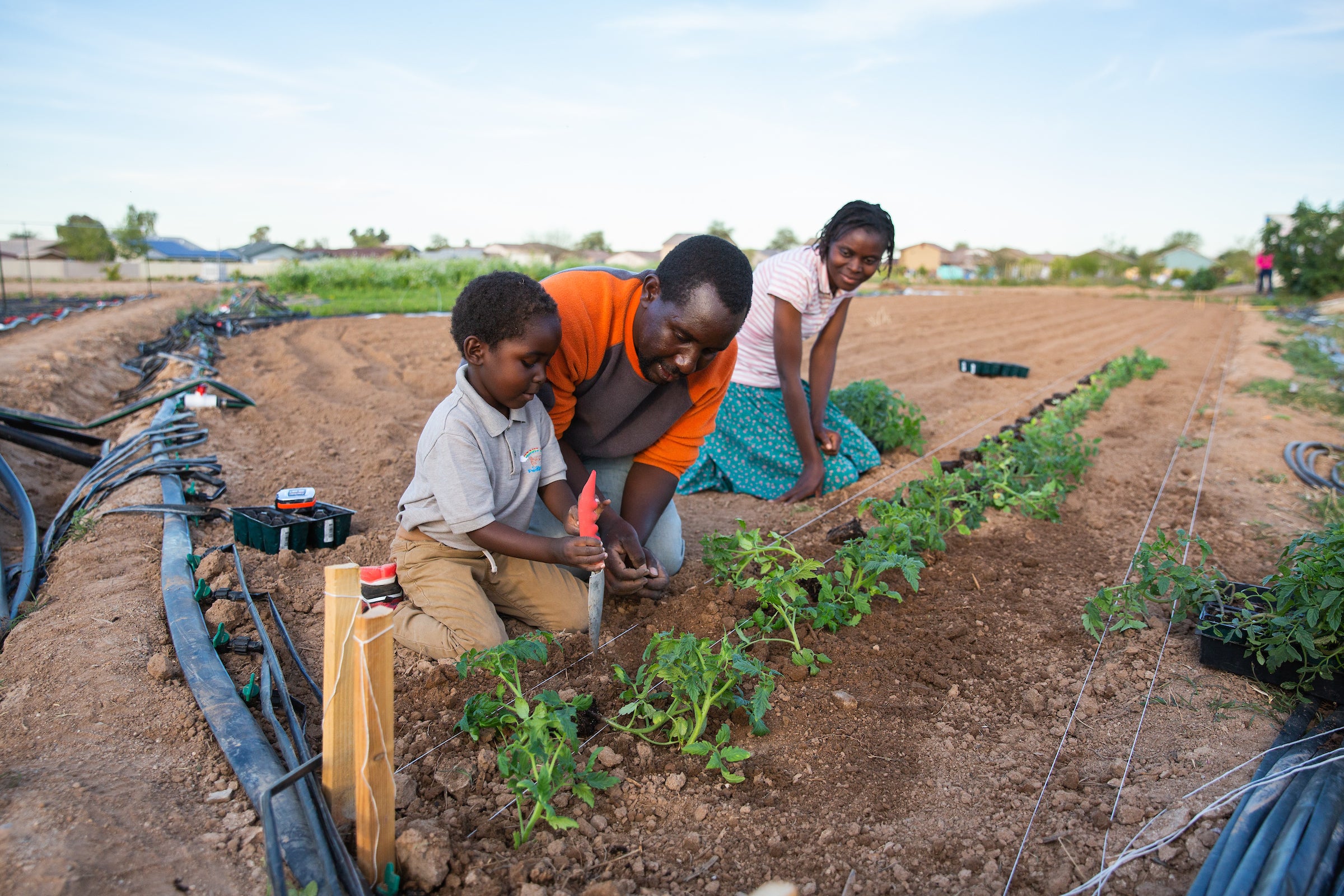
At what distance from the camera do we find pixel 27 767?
1.64 meters

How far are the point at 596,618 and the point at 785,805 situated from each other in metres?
0.79

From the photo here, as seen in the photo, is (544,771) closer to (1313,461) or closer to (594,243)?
(1313,461)

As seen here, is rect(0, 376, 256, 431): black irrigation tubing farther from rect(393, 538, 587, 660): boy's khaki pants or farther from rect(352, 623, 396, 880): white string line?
rect(352, 623, 396, 880): white string line

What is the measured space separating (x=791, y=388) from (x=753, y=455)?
0.50m

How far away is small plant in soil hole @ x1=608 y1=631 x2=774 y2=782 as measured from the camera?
194 centimetres

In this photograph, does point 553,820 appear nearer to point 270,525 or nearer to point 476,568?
point 476,568

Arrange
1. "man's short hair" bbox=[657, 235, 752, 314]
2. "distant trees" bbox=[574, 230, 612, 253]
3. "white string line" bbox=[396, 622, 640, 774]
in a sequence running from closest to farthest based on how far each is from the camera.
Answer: "white string line" bbox=[396, 622, 640, 774] < "man's short hair" bbox=[657, 235, 752, 314] < "distant trees" bbox=[574, 230, 612, 253]

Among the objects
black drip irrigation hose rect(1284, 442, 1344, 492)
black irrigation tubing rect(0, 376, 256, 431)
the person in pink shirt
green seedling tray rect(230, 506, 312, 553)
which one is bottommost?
black drip irrigation hose rect(1284, 442, 1344, 492)

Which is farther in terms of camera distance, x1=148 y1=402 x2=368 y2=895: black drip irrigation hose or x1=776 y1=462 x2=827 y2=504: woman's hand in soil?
x1=776 y1=462 x2=827 y2=504: woman's hand in soil

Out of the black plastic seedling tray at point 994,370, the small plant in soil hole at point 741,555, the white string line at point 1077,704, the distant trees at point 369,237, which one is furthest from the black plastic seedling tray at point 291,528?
the distant trees at point 369,237

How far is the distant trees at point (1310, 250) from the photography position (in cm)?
3172

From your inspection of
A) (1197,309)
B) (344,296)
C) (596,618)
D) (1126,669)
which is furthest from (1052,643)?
(1197,309)

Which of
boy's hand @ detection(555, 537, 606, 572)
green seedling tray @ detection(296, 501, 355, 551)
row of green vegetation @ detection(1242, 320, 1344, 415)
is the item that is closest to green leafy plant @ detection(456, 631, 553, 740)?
boy's hand @ detection(555, 537, 606, 572)

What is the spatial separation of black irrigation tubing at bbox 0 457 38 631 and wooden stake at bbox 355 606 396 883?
180 centimetres
